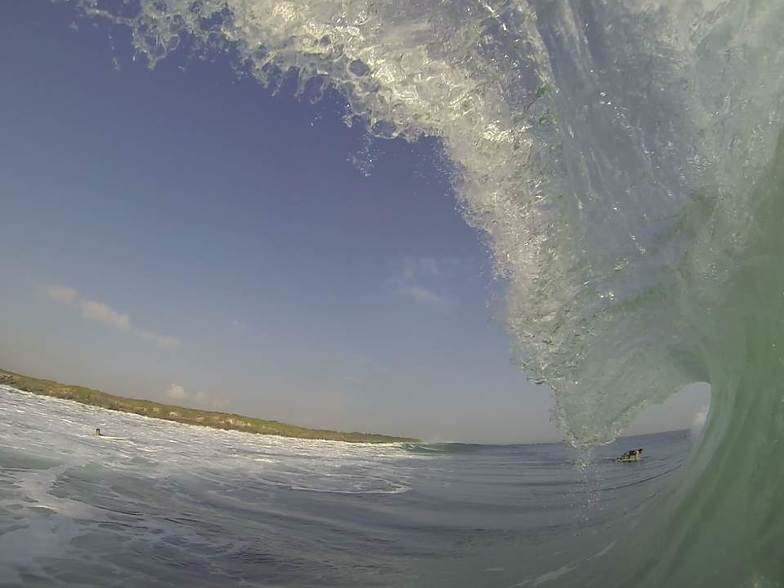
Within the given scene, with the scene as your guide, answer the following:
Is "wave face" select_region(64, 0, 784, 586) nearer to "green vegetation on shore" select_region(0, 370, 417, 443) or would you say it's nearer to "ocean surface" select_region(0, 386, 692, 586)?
"ocean surface" select_region(0, 386, 692, 586)

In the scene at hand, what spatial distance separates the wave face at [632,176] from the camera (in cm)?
435

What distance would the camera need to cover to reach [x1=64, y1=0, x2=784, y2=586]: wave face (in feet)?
14.3

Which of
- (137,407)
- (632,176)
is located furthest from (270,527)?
(137,407)

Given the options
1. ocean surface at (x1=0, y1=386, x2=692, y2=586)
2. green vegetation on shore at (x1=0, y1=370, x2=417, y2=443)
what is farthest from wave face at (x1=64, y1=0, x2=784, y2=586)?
green vegetation on shore at (x1=0, y1=370, x2=417, y2=443)

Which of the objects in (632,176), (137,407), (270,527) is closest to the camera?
(632,176)

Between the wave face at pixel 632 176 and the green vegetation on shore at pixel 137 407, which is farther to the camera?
the green vegetation on shore at pixel 137 407

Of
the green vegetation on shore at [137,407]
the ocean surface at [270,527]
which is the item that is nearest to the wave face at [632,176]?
the ocean surface at [270,527]

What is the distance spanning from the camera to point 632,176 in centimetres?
530

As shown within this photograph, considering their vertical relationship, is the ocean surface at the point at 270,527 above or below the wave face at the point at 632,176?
below

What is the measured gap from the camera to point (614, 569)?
480 cm

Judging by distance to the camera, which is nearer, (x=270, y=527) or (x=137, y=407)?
(x=270, y=527)

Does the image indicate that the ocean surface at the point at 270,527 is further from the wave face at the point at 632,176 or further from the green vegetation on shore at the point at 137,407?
the green vegetation on shore at the point at 137,407

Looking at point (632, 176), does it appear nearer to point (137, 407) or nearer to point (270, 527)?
point (270, 527)

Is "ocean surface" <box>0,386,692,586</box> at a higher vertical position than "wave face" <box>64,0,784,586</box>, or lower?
lower
